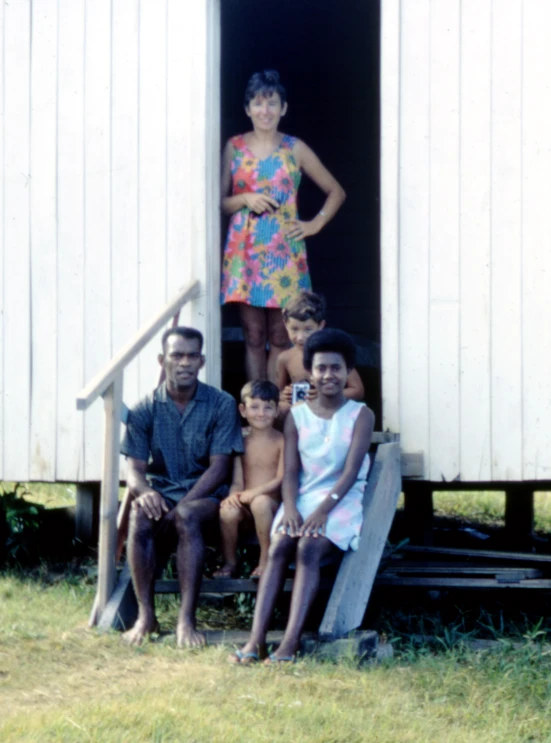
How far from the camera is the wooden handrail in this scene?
5.12 meters

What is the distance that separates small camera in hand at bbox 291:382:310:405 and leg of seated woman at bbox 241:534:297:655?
3.21ft

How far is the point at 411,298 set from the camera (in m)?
6.19

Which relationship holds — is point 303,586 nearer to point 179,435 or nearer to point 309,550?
point 309,550

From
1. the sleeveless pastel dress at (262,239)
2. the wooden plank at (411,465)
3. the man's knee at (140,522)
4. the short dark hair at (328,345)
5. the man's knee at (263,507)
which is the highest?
the sleeveless pastel dress at (262,239)

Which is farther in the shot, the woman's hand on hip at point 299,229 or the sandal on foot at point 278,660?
the woman's hand on hip at point 299,229

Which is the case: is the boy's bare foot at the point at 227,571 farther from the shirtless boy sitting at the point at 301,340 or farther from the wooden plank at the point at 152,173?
the wooden plank at the point at 152,173

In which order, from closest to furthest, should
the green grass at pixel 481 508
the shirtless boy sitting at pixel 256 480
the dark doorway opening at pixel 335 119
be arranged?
the shirtless boy sitting at pixel 256 480 → the dark doorway opening at pixel 335 119 → the green grass at pixel 481 508

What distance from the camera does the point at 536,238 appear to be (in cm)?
611

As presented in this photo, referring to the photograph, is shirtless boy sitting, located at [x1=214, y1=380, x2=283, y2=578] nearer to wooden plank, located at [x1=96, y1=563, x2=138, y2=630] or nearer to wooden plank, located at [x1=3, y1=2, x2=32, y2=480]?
wooden plank, located at [x1=96, y1=563, x2=138, y2=630]

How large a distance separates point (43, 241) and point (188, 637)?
96.4 inches

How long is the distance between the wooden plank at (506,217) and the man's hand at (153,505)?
173 cm

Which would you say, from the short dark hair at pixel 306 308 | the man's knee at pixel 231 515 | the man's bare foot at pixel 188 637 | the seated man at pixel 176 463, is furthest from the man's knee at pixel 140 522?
the short dark hair at pixel 306 308

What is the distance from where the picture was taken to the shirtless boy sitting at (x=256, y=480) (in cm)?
533

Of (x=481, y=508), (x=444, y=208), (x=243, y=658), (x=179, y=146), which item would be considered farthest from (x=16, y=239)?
(x=481, y=508)
